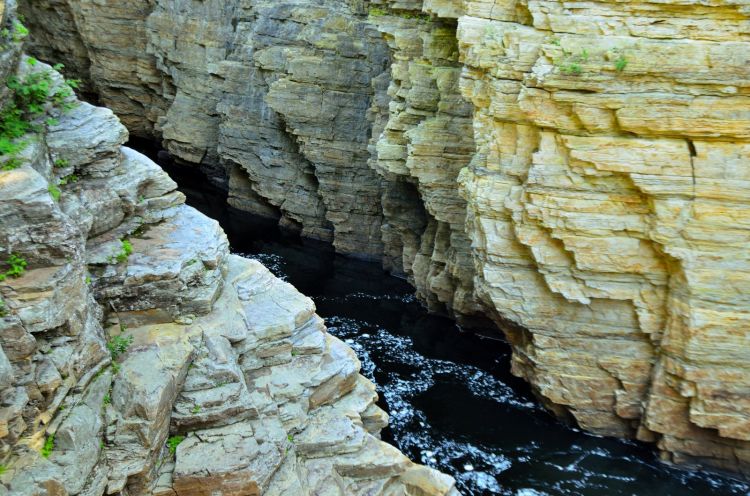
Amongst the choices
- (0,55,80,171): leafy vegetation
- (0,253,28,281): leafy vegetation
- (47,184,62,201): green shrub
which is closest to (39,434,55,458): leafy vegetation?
(0,253,28,281): leafy vegetation

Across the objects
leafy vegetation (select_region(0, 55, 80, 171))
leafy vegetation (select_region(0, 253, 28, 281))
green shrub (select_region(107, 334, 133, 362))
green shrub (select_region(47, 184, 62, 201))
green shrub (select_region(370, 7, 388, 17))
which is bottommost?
green shrub (select_region(107, 334, 133, 362))

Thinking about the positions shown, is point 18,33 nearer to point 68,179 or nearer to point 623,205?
point 68,179

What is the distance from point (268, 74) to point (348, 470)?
2185cm

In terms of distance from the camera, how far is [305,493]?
1159 cm

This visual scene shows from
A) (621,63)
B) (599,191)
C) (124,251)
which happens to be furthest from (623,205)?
(124,251)

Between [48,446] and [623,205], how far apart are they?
11.9m

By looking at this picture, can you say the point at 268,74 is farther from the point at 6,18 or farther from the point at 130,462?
the point at 130,462

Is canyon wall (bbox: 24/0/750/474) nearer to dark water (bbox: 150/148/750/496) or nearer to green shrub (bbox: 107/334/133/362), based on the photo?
dark water (bbox: 150/148/750/496)

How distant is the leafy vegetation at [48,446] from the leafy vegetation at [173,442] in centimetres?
196

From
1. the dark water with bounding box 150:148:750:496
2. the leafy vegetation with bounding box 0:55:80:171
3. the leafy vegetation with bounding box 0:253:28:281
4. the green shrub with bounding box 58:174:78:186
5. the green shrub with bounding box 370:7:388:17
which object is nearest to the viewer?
the leafy vegetation with bounding box 0:253:28:281

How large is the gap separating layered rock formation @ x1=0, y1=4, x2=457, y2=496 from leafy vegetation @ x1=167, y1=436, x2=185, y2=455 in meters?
0.02

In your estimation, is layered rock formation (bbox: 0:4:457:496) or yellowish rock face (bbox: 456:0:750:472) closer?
layered rock formation (bbox: 0:4:457:496)

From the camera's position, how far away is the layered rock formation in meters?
9.72

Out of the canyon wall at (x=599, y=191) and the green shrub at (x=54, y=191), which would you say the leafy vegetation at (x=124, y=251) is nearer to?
the green shrub at (x=54, y=191)
